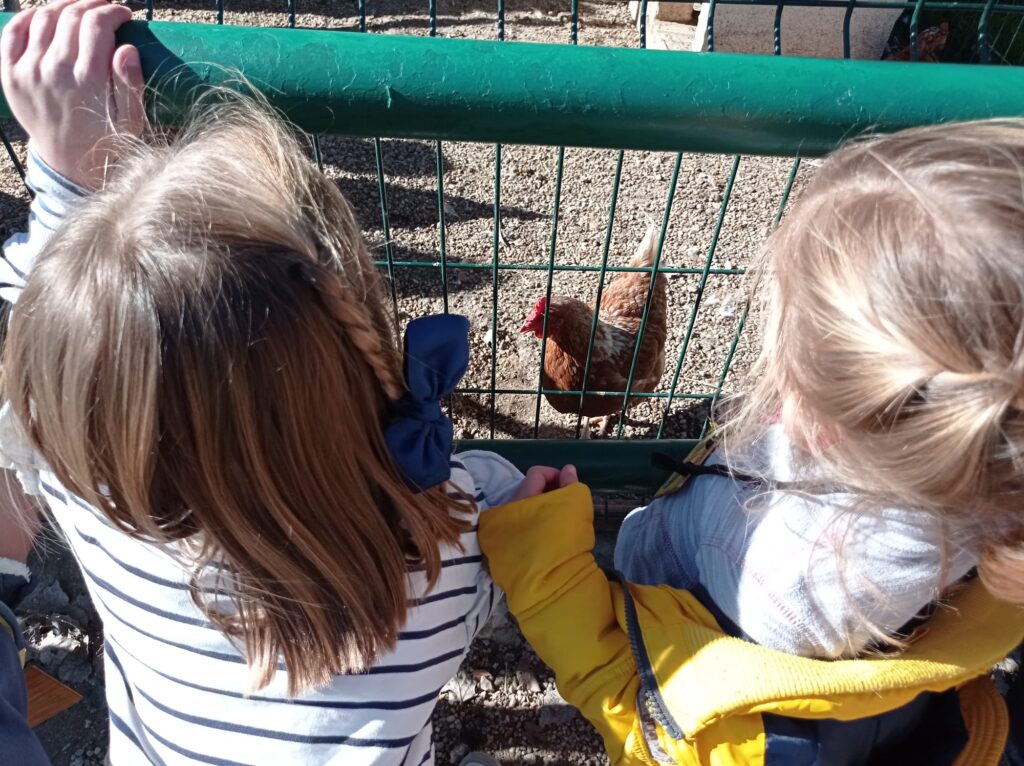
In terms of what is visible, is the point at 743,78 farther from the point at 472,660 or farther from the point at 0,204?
the point at 0,204

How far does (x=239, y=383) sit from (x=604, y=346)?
7.15 feet

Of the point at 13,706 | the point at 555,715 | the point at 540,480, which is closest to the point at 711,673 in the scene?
the point at 540,480

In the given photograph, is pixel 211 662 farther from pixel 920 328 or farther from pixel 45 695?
pixel 45 695

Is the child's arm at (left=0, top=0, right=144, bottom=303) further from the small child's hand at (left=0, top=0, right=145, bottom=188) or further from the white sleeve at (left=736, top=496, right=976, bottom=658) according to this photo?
the white sleeve at (left=736, top=496, right=976, bottom=658)

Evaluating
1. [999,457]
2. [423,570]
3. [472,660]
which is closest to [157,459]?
[423,570]

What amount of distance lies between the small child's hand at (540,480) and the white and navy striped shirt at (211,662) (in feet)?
0.44

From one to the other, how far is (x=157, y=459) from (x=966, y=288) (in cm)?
96

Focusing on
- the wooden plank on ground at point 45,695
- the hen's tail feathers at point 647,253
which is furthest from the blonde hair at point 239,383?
the hen's tail feathers at point 647,253

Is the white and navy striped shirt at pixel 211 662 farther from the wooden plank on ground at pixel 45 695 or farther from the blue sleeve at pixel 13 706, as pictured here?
the wooden plank on ground at pixel 45 695

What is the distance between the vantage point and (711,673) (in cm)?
107

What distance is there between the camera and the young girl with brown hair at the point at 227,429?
2.77 ft

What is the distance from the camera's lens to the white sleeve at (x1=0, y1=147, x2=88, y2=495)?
1.21 meters

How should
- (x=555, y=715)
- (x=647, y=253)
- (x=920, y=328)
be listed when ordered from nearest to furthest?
(x=920, y=328) → (x=555, y=715) → (x=647, y=253)

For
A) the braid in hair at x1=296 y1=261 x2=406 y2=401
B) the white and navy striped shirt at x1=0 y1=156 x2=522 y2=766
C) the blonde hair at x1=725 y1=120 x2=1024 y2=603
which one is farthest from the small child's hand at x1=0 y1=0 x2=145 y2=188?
the blonde hair at x1=725 y1=120 x2=1024 y2=603
